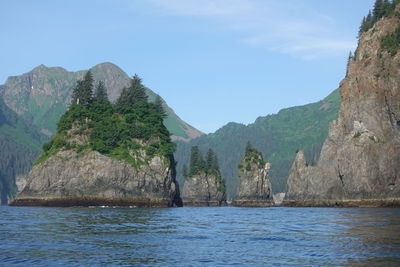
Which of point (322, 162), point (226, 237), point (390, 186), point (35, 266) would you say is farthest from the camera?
point (322, 162)

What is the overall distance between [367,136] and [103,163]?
66746mm

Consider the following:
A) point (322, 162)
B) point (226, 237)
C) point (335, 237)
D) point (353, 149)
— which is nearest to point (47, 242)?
point (226, 237)

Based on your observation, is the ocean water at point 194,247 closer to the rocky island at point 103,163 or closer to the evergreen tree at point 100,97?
the rocky island at point 103,163

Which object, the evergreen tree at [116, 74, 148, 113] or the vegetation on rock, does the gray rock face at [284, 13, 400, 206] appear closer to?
the vegetation on rock

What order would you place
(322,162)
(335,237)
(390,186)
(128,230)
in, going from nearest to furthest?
(335,237), (128,230), (390,186), (322,162)

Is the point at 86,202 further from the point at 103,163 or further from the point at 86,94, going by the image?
the point at 86,94

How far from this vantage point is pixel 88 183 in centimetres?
11788

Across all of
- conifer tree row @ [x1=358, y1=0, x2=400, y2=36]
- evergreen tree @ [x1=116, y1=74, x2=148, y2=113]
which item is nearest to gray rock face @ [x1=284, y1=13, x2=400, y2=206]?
conifer tree row @ [x1=358, y1=0, x2=400, y2=36]

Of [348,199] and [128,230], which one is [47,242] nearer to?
[128,230]

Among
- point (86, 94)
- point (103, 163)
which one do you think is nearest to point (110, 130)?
point (103, 163)

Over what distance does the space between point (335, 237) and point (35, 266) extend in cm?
2581

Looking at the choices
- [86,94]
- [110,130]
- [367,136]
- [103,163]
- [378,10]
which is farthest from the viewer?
[378,10]

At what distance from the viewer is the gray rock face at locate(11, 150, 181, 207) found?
11656 cm

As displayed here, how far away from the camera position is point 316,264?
93.6ft
